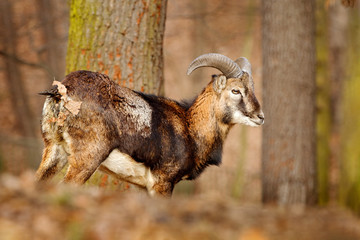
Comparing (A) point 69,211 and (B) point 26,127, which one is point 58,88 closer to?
(A) point 69,211

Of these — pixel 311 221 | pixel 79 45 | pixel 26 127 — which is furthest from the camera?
pixel 26 127

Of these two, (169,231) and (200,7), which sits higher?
(200,7)

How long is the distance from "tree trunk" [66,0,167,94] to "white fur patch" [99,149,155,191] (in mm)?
1679

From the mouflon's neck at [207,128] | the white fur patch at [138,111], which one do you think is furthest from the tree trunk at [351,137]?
the white fur patch at [138,111]

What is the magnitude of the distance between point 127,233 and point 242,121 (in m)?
3.93

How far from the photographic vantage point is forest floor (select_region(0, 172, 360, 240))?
3.83 meters

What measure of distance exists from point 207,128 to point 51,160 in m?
2.29

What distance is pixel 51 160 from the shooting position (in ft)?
20.8

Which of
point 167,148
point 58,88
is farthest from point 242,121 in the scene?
point 58,88

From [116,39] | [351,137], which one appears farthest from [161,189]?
[351,137]

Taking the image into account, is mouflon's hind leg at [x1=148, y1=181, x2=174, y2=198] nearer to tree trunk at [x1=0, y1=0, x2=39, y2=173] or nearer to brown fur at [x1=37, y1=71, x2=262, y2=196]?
brown fur at [x1=37, y1=71, x2=262, y2=196]

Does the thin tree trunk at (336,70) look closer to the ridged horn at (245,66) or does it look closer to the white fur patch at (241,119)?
the ridged horn at (245,66)

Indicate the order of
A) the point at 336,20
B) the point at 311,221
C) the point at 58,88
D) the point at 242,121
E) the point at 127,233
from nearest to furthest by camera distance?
1. the point at 127,233
2. the point at 311,221
3. the point at 58,88
4. the point at 242,121
5. the point at 336,20

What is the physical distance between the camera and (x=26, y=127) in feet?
57.6
